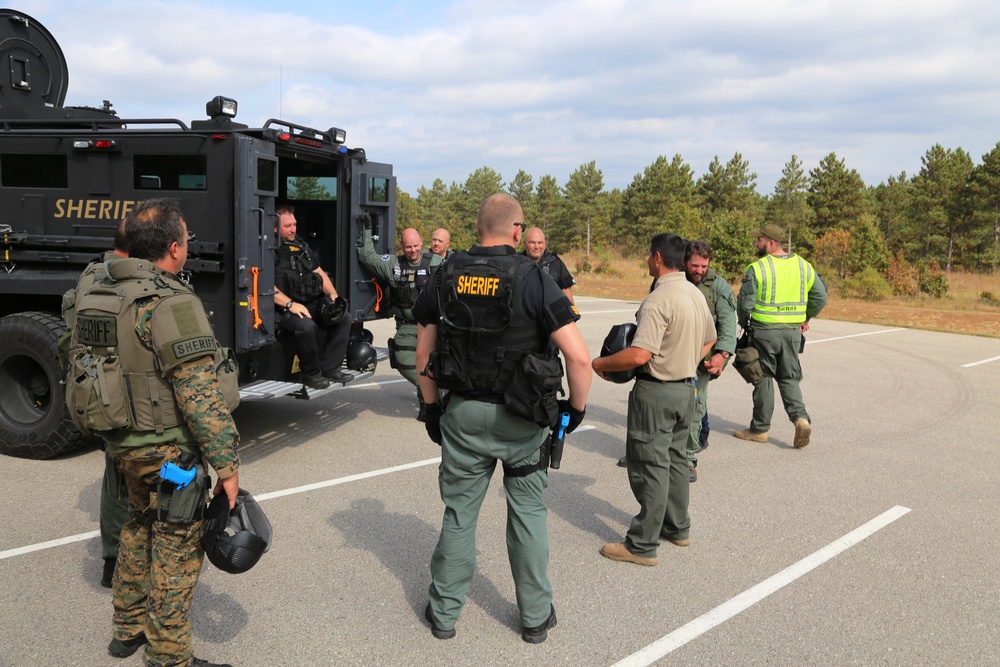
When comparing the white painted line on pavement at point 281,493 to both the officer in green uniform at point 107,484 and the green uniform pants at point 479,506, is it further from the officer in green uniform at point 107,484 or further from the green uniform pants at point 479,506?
the green uniform pants at point 479,506

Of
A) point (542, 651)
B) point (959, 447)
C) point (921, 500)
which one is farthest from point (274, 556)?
point (959, 447)

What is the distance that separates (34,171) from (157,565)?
4.44m

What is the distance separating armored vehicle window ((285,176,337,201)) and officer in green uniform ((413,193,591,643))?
435 centimetres

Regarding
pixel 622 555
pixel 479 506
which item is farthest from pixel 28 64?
pixel 622 555

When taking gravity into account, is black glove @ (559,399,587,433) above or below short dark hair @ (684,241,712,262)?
below

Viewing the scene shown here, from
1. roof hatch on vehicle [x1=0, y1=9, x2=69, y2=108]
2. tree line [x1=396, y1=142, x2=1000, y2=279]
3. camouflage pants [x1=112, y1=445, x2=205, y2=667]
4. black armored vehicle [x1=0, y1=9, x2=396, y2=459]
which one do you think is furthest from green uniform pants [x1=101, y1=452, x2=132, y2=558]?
tree line [x1=396, y1=142, x2=1000, y2=279]

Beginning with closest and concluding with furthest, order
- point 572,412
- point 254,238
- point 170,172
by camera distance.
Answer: point 572,412
point 254,238
point 170,172

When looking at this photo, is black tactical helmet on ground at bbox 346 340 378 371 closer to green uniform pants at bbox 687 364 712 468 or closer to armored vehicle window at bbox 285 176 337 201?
armored vehicle window at bbox 285 176 337 201

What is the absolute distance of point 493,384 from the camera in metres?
3.20

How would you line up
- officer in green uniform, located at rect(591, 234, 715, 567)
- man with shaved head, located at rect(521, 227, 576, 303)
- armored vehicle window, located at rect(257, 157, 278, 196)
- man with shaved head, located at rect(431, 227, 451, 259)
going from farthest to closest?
man with shaved head, located at rect(431, 227, 451, 259)
man with shaved head, located at rect(521, 227, 576, 303)
armored vehicle window, located at rect(257, 157, 278, 196)
officer in green uniform, located at rect(591, 234, 715, 567)

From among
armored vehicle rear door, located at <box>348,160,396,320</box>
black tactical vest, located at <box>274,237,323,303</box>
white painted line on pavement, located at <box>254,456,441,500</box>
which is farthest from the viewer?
armored vehicle rear door, located at <box>348,160,396,320</box>

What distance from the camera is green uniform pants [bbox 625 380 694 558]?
4176 millimetres

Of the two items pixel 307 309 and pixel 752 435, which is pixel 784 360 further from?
pixel 307 309

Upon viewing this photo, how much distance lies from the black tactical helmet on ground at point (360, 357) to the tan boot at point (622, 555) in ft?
10.9
